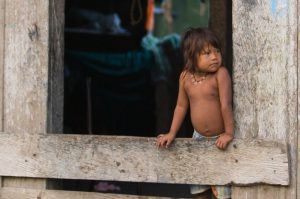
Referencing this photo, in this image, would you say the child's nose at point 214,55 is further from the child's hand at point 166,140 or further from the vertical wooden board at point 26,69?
the vertical wooden board at point 26,69

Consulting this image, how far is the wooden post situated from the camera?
3.93m

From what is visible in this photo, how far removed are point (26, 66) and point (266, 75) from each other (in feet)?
4.63

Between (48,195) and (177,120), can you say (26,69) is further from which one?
(177,120)

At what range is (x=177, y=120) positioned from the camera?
12.1 feet

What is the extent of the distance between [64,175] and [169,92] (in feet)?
12.7

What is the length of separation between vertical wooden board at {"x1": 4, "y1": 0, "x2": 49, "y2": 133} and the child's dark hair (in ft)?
2.86

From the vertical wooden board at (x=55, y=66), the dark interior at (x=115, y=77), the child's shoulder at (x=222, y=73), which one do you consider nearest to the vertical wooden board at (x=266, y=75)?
the child's shoulder at (x=222, y=73)

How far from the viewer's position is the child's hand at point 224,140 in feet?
11.5

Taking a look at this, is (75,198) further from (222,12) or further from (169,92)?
(169,92)

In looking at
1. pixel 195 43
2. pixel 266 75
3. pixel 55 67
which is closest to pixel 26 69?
pixel 55 67

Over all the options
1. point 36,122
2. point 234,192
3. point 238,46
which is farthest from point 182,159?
point 36,122

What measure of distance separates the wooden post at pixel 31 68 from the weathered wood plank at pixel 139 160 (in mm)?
94

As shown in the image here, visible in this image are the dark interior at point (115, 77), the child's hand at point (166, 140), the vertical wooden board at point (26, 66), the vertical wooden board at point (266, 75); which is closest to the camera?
the vertical wooden board at point (266, 75)

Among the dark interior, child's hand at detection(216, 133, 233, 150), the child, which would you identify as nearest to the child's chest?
the child
